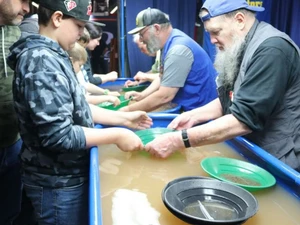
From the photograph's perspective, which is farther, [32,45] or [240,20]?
[240,20]

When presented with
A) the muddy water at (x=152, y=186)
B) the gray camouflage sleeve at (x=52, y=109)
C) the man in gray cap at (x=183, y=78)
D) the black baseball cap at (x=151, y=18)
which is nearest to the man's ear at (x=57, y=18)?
the gray camouflage sleeve at (x=52, y=109)

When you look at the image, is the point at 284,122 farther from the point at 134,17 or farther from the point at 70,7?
the point at 134,17

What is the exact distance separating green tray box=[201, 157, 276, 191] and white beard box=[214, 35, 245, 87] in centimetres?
47

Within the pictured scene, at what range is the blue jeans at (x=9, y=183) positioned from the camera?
177 centimetres

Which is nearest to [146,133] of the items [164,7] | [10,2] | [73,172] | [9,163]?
[73,172]

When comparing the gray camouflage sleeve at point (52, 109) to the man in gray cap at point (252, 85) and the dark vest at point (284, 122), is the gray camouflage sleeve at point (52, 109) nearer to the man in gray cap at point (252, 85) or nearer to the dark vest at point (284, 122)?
the man in gray cap at point (252, 85)

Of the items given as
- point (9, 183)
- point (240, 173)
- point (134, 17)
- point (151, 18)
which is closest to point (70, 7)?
point (240, 173)

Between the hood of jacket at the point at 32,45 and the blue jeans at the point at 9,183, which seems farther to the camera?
the blue jeans at the point at 9,183

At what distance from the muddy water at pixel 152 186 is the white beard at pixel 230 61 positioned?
36 cm

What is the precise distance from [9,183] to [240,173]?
1.29 m

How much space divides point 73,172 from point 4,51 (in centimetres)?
75

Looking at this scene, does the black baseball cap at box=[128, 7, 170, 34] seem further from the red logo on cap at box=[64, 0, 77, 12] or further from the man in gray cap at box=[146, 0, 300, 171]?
the red logo on cap at box=[64, 0, 77, 12]

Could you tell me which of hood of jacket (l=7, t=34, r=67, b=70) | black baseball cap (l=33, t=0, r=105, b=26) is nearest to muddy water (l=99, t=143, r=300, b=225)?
hood of jacket (l=7, t=34, r=67, b=70)

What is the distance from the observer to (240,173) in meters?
1.36
